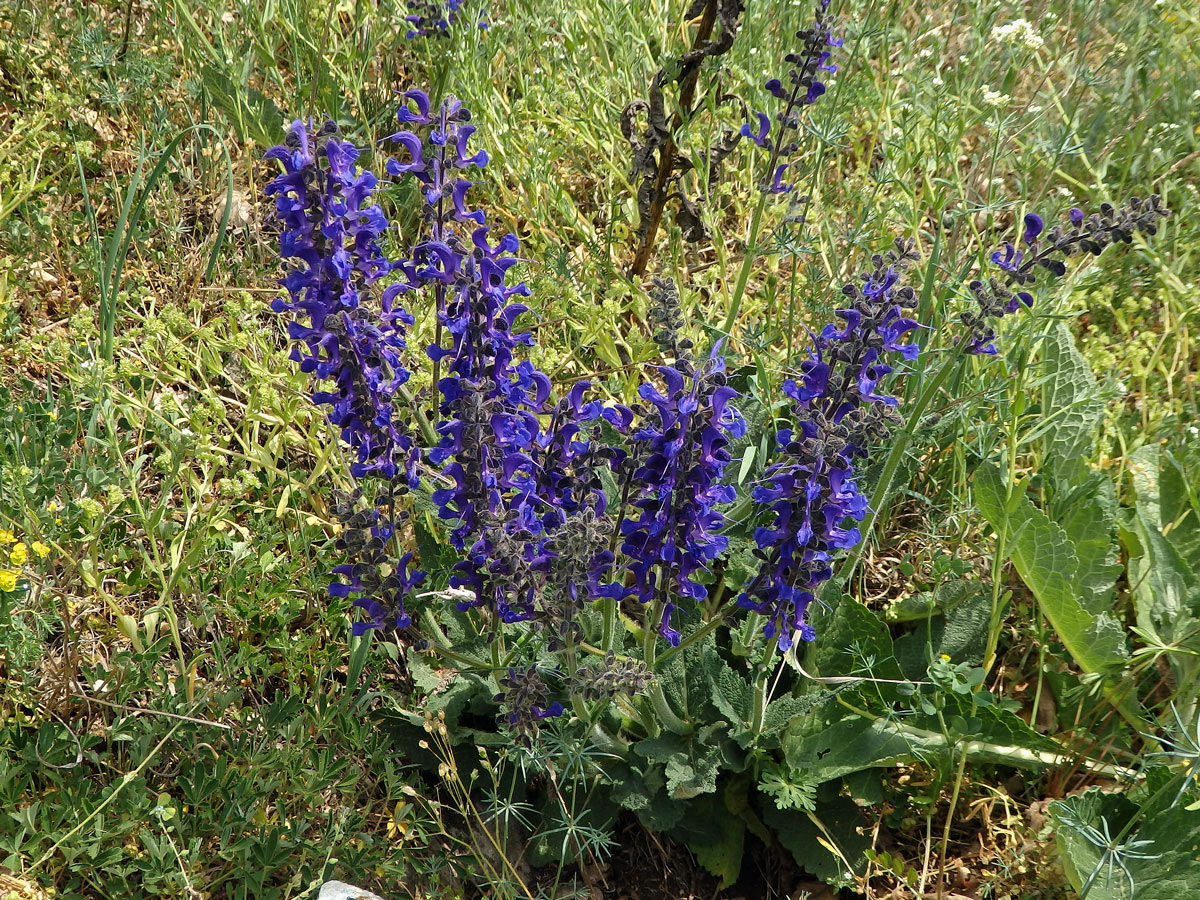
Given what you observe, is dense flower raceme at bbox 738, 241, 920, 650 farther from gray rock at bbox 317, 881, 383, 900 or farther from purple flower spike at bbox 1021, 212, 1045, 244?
gray rock at bbox 317, 881, 383, 900

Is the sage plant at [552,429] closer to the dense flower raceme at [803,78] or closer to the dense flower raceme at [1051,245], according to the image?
the dense flower raceme at [1051,245]

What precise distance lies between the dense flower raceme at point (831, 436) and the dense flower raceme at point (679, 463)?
0.40 feet

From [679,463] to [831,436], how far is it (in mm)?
317

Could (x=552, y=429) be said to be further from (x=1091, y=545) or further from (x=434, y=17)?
(x=434, y=17)

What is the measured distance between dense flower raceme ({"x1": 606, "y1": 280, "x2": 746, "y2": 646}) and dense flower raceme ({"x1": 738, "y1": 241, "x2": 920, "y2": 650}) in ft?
0.40

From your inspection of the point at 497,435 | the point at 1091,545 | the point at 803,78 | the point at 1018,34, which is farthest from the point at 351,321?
the point at 1018,34

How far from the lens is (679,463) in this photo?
6.68 ft

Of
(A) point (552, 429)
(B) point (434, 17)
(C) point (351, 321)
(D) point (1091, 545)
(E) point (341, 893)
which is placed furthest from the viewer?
(B) point (434, 17)

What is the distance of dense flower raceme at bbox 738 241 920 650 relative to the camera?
6.66 ft

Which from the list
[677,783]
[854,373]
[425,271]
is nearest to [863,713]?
[677,783]

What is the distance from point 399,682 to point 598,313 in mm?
1432

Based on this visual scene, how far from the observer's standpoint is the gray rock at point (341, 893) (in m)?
2.37

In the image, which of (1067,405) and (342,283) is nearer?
(342,283)

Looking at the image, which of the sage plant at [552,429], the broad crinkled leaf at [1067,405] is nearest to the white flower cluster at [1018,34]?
the broad crinkled leaf at [1067,405]
